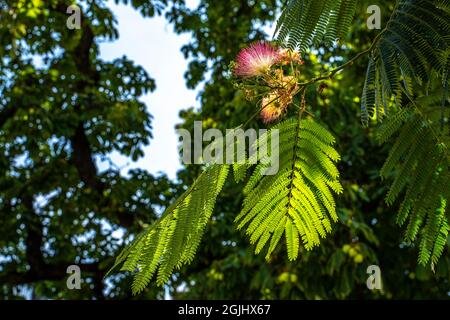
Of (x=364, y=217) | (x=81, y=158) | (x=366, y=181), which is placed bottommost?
(x=364, y=217)

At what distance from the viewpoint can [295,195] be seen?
Result: 7.69 feet

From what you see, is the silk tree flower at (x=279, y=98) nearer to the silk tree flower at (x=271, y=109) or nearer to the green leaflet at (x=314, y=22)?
the silk tree flower at (x=271, y=109)

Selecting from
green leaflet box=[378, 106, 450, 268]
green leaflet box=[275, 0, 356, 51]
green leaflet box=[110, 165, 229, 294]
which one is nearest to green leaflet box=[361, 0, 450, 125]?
green leaflet box=[275, 0, 356, 51]

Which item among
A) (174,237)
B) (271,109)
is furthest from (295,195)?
(174,237)

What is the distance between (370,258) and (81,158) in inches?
209

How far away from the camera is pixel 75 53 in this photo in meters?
11.2

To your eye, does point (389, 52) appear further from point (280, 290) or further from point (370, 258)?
point (280, 290)

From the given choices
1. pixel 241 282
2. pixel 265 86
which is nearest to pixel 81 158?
pixel 241 282

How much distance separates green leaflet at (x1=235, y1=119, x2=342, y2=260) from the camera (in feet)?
7.68

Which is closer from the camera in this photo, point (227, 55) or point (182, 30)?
point (227, 55)

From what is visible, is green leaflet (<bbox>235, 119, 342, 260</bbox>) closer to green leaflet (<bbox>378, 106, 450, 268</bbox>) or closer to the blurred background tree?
green leaflet (<bbox>378, 106, 450, 268</bbox>)

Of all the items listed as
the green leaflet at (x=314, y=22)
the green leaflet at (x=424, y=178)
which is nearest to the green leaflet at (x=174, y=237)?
the green leaflet at (x=314, y=22)

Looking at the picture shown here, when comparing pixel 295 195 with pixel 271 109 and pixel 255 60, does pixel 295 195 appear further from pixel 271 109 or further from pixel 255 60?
pixel 255 60

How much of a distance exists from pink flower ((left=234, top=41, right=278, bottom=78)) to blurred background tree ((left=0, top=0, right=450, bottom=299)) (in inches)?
199
